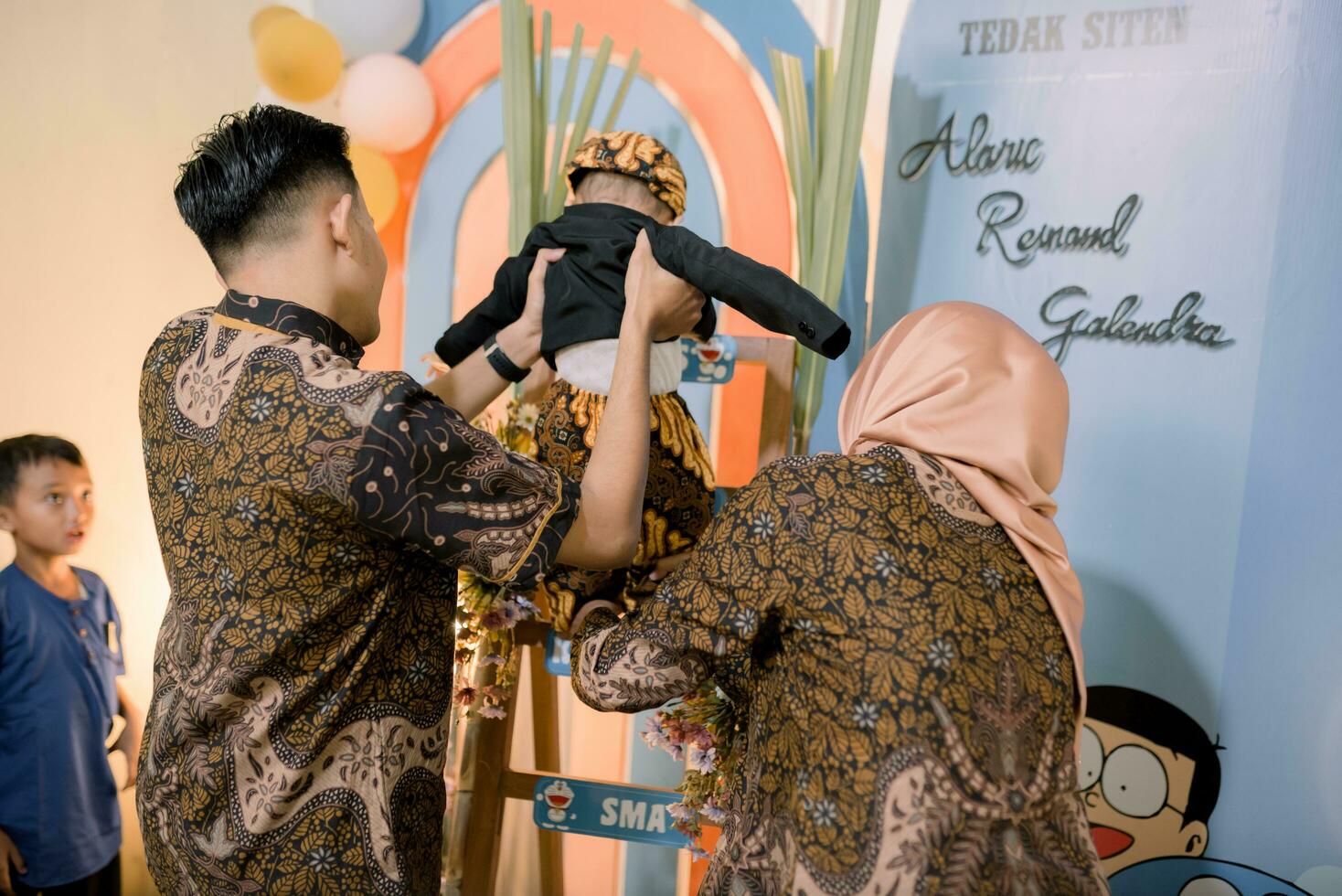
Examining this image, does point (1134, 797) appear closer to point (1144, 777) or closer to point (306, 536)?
point (1144, 777)

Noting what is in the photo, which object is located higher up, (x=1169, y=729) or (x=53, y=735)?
(x=1169, y=729)

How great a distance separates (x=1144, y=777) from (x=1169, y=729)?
0.41 ft

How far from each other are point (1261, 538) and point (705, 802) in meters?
1.33

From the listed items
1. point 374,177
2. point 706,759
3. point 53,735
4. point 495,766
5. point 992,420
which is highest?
point 374,177

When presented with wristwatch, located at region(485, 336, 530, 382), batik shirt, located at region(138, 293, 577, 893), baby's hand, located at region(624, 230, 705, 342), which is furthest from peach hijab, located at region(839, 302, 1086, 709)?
wristwatch, located at region(485, 336, 530, 382)

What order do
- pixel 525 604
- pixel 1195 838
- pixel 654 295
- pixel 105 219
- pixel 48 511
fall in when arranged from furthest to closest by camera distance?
1. pixel 105 219
2. pixel 48 511
3. pixel 1195 838
4. pixel 525 604
5. pixel 654 295

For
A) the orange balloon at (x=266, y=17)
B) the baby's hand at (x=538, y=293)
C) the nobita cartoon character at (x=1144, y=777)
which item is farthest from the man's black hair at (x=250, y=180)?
the nobita cartoon character at (x=1144, y=777)

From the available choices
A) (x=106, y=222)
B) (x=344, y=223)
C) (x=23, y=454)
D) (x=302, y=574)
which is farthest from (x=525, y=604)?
(x=106, y=222)

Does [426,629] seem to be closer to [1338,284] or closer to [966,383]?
[966,383]

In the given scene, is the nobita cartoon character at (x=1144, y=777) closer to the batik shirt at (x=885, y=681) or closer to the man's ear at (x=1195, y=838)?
the man's ear at (x=1195, y=838)

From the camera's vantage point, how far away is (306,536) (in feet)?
3.74

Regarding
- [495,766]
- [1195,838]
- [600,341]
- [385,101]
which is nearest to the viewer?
[600,341]

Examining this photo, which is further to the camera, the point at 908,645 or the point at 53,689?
the point at 53,689

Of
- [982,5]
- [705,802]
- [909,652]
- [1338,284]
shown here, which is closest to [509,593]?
[705,802]
